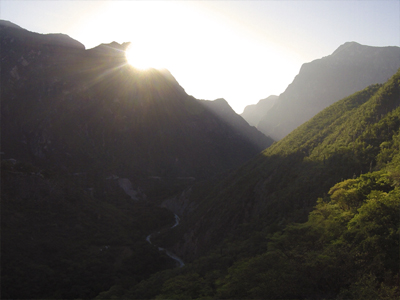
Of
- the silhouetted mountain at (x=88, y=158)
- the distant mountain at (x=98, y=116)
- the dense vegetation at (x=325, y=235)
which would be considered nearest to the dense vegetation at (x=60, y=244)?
the silhouetted mountain at (x=88, y=158)

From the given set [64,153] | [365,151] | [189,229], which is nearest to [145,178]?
[64,153]

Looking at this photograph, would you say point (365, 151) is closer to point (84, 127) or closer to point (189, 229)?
point (189, 229)

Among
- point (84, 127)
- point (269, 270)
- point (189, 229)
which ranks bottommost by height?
point (189, 229)

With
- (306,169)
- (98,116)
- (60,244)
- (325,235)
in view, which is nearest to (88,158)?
(98,116)

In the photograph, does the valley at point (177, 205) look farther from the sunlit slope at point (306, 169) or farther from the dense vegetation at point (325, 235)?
the sunlit slope at point (306, 169)

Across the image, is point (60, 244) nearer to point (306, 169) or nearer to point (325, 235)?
point (306, 169)

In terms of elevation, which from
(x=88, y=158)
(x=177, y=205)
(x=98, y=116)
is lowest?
(x=177, y=205)

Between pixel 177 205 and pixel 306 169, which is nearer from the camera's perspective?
pixel 306 169
